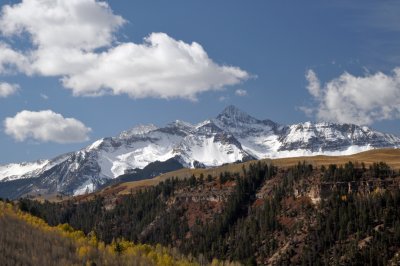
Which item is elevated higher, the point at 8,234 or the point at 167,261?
the point at 8,234

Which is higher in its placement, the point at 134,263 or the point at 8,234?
the point at 8,234

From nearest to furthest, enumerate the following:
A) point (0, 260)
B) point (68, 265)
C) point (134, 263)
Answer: point (0, 260) → point (68, 265) → point (134, 263)

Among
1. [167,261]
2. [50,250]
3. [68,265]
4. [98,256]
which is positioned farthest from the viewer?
[167,261]

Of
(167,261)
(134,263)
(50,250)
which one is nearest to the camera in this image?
(50,250)

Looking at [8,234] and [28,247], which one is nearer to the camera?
[28,247]

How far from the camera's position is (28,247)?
286 ft

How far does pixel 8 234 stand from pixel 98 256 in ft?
49.5

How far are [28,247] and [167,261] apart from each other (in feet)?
219

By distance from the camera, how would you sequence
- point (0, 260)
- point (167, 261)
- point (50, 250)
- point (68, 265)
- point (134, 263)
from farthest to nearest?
point (167, 261), point (134, 263), point (50, 250), point (68, 265), point (0, 260)

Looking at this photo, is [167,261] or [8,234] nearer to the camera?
[8,234]

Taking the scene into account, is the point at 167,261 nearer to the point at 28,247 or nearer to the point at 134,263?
the point at 134,263

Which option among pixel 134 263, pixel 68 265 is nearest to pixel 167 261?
pixel 134 263

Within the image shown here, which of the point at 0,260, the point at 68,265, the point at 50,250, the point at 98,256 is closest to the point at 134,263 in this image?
the point at 98,256

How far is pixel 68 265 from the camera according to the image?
82.2 meters
